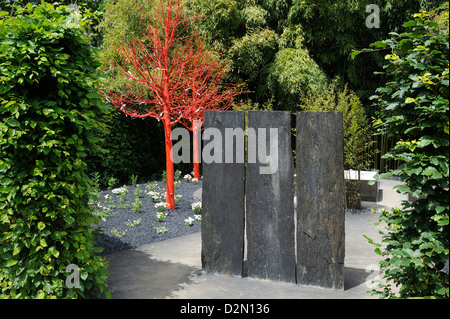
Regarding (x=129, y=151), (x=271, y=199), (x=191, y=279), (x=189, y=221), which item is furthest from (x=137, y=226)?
(x=129, y=151)

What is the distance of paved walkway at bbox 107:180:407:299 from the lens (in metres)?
3.88

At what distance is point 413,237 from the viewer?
8.55ft

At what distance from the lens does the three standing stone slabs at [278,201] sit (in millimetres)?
3875

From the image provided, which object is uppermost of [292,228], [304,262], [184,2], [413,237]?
[184,2]

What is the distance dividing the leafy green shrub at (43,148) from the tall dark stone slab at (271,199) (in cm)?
164

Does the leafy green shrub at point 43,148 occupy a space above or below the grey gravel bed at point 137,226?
above

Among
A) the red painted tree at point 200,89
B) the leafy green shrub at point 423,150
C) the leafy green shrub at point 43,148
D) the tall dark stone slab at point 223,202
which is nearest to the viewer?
Result: the leafy green shrub at point 423,150

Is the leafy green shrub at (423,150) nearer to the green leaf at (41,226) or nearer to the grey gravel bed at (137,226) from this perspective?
the green leaf at (41,226)

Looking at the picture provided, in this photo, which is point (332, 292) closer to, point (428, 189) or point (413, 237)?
point (413, 237)

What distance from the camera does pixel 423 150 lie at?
A: 8.31 feet

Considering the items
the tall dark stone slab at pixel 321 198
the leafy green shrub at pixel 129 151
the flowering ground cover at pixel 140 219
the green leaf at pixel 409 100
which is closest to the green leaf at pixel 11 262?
the flowering ground cover at pixel 140 219

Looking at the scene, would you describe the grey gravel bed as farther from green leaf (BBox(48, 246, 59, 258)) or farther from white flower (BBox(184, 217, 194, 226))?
green leaf (BBox(48, 246, 59, 258))
